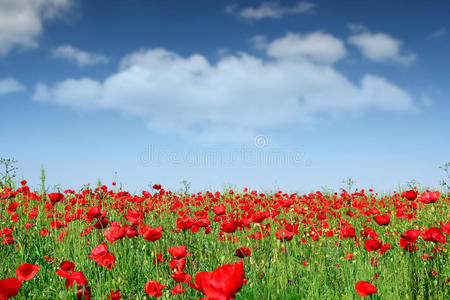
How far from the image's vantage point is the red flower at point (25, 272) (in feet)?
5.72

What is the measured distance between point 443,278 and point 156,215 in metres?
5.00

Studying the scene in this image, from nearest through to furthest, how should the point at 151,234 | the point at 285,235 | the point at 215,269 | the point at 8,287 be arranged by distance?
1. the point at 8,287
2. the point at 215,269
3. the point at 151,234
4. the point at 285,235

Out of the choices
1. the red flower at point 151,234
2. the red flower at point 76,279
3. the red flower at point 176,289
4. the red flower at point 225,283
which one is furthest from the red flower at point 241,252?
the red flower at point 225,283

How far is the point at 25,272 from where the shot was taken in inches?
70.2

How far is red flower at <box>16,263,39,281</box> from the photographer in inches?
68.6

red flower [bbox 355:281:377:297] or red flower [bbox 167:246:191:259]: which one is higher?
red flower [bbox 167:246:191:259]

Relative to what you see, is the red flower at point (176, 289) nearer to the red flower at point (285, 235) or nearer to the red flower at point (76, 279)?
the red flower at point (76, 279)

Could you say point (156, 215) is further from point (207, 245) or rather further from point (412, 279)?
point (412, 279)

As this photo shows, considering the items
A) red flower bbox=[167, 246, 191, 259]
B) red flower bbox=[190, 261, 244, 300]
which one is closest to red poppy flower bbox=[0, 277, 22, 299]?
red flower bbox=[190, 261, 244, 300]

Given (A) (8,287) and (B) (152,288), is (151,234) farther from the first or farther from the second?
(A) (8,287)

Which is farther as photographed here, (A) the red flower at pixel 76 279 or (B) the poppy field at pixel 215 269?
(B) the poppy field at pixel 215 269

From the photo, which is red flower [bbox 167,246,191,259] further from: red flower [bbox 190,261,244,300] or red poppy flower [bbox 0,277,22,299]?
red flower [bbox 190,261,244,300]

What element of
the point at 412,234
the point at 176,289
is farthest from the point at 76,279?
the point at 412,234

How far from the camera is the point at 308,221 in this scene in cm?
617
